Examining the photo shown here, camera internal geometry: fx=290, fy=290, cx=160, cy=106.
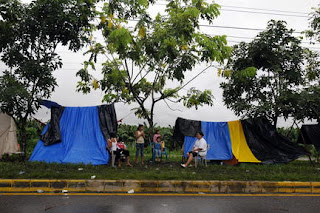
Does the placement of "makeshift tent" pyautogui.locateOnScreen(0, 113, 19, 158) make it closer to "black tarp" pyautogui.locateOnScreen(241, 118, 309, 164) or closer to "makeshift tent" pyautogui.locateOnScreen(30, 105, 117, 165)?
"makeshift tent" pyautogui.locateOnScreen(30, 105, 117, 165)

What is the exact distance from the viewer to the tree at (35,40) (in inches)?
361

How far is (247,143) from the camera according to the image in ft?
37.8

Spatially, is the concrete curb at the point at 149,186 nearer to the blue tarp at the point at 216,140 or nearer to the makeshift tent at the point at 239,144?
the makeshift tent at the point at 239,144

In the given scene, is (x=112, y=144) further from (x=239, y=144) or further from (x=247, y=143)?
(x=247, y=143)

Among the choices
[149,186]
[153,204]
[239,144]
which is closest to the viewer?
[153,204]

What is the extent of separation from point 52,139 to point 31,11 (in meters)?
4.30

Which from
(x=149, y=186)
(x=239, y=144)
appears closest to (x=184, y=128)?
(x=239, y=144)

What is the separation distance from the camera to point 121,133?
1992 centimetres

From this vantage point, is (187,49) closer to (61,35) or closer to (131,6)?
(131,6)

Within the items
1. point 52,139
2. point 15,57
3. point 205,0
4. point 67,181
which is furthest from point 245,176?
point 15,57

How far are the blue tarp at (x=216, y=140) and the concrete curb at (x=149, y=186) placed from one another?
4.37 metres

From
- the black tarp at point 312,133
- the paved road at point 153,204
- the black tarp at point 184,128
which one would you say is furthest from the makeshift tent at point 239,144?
the paved road at point 153,204

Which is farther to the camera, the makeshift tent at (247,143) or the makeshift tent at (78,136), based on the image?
the makeshift tent at (247,143)

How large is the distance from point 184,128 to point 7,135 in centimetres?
658
